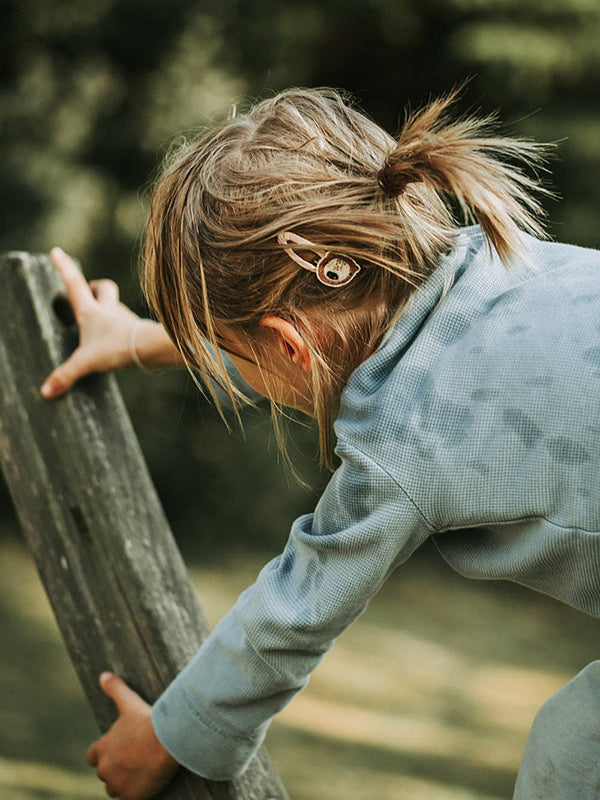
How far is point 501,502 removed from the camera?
2.86ft

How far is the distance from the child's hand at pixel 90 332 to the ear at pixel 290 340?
0.34 m

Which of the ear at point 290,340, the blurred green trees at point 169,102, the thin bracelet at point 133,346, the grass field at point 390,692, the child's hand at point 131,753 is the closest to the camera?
the ear at point 290,340

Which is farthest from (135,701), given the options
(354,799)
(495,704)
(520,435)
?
(495,704)

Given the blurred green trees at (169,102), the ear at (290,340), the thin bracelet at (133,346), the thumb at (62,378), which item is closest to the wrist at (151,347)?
the thin bracelet at (133,346)

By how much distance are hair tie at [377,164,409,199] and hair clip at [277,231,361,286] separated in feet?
0.25

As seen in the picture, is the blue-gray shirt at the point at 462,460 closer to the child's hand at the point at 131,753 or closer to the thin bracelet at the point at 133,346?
the child's hand at the point at 131,753

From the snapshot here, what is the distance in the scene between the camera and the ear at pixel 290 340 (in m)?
0.97

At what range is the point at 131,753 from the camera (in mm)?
1125

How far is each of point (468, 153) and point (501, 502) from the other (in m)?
0.34

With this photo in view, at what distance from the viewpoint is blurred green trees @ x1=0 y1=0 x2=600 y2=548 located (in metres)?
4.17

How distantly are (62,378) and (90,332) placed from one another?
0.10m

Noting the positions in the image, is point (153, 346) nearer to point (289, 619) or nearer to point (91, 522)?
point (91, 522)

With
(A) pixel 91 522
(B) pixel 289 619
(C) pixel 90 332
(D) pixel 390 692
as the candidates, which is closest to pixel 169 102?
(D) pixel 390 692

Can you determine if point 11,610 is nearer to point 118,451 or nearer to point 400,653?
point 400,653
